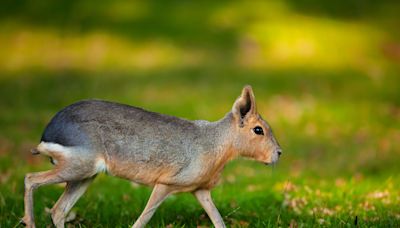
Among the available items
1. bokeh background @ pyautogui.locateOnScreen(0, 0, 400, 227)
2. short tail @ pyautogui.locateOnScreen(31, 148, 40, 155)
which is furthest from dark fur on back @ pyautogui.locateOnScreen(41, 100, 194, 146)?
bokeh background @ pyautogui.locateOnScreen(0, 0, 400, 227)

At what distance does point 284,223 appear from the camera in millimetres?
7273

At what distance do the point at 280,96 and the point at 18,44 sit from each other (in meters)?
8.82

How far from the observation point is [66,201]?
7.04 metres

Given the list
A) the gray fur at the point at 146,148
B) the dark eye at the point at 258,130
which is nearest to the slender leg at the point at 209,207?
the gray fur at the point at 146,148

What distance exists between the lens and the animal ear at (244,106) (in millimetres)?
7055

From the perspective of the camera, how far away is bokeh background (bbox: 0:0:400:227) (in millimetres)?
8289

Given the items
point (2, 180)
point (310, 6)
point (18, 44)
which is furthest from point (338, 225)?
point (310, 6)

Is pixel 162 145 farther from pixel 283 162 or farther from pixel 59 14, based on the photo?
pixel 59 14

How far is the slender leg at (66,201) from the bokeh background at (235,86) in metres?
0.37

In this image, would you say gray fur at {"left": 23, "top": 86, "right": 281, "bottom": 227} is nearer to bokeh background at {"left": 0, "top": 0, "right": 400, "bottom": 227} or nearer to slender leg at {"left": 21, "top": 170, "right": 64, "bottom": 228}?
slender leg at {"left": 21, "top": 170, "right": 64, "bottom": 228}

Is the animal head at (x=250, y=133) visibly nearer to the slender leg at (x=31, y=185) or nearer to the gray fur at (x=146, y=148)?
the gray fur at (x=146, y=148)

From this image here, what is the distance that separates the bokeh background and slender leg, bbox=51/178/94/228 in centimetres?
37

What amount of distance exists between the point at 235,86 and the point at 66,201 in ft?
33.5

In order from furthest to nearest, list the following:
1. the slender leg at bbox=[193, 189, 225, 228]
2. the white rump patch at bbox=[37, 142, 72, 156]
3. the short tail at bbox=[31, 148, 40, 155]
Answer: the slender leg at bbox=[193, 189, 225, 228] < the short tail at bbox=[31, 148, 40, 155] < the white rump patch at bbox=[37, 142, 72, 156]
